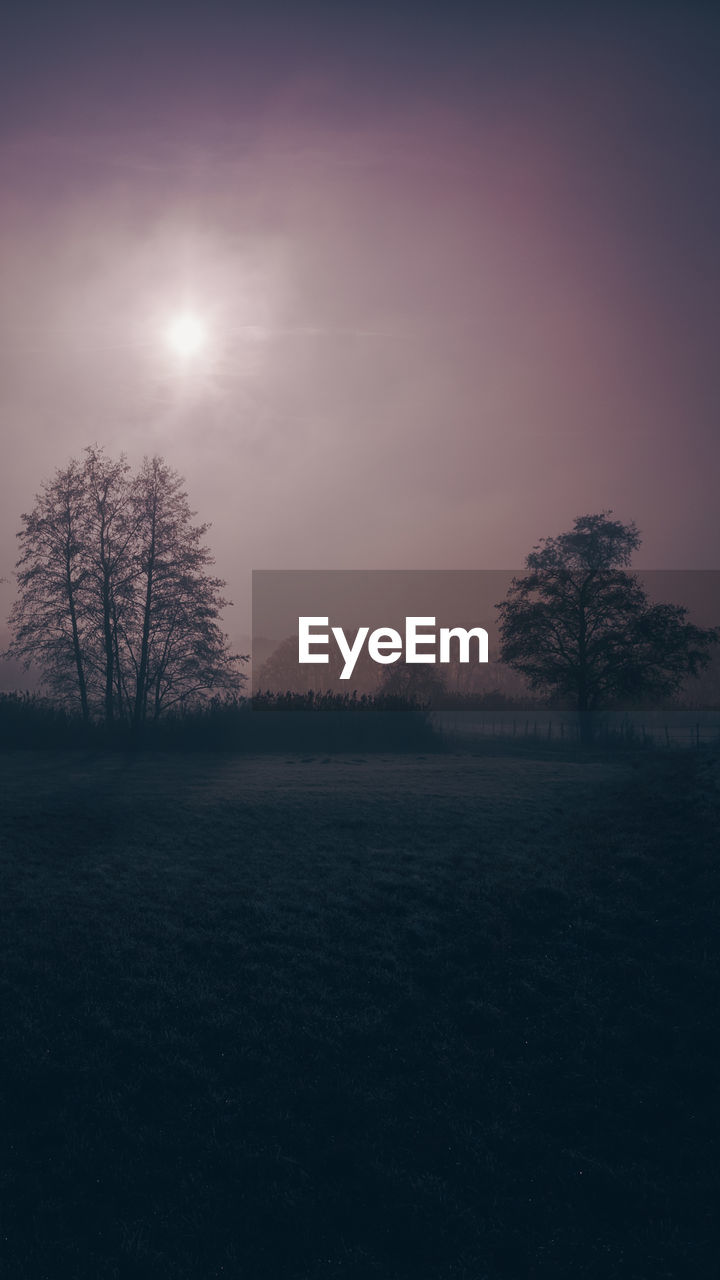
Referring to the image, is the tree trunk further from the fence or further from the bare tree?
the fence

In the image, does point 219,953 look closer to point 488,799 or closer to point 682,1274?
point 682,1274

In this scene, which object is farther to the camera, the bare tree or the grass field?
the bare tree

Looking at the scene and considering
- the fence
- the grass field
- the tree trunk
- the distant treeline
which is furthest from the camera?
the fence

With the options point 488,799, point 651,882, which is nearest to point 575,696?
point 488,799

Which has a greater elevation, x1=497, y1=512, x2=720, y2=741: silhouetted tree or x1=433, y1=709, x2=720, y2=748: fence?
x1=497, y1=512, x2=720, y2=741: silhouetted tree

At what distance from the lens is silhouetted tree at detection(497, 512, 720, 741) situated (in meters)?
38.3

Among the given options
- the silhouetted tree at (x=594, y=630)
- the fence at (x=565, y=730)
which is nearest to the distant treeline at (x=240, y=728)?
the fence at (x=565, y=730)

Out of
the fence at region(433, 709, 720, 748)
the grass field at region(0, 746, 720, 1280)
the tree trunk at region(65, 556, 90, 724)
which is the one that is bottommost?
the grass field at region(0, 746, 720, 1280)

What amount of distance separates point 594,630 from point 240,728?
76.4ft

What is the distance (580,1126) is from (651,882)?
674 centimetres

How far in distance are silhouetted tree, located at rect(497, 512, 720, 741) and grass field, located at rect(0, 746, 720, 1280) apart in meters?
26.3

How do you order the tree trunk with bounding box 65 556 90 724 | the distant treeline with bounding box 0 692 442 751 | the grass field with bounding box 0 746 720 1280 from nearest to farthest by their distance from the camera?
the grass field with bounding box 0 746 720 1280 → the distant treeline with bounding box 0 692 442 751 → the tree trunk with bounding box 65 556 90 724

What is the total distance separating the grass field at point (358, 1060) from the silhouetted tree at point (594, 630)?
26.3 metres

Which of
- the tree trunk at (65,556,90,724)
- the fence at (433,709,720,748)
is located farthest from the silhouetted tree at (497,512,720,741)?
the tree trunk at (65,556,90,724)
